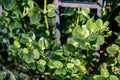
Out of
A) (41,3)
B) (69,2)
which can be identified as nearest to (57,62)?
(69,2)

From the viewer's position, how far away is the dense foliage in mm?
1547

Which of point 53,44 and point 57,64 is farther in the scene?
point 53,44

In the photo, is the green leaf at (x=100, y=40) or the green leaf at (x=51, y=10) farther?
the green leaf at (x=51, y=10)

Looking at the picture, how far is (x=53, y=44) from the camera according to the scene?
5.86 feet

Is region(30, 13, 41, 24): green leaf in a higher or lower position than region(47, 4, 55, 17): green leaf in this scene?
lower

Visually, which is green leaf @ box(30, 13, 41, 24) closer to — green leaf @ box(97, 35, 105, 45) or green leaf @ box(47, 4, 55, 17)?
green leaf @ box(47, 4, 55, 17)

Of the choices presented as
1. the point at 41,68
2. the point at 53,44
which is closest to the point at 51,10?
the point at 53,44

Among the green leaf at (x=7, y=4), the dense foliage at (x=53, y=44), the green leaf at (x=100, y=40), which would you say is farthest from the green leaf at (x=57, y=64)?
the green leaf at (x=7, y=4)

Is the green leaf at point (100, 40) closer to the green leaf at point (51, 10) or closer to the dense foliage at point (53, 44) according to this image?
the dense foliage at point (53, 44)

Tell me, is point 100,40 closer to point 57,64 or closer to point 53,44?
point 57,64

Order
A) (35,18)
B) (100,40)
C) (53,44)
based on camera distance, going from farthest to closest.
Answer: (53,44) → (35,18) → (100,40)

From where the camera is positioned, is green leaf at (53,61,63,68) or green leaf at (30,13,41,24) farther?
green leaf at (30,13,41,24)

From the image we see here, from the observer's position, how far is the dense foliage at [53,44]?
1.55 m

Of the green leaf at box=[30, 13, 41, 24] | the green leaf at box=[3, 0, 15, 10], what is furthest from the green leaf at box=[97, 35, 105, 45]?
the green leaf at box=[3, 0, 15, 10]
